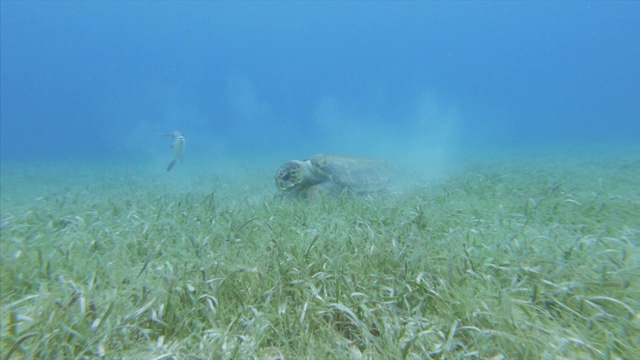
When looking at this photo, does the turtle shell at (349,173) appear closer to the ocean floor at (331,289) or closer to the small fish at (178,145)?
the ocean floor at (331,289)

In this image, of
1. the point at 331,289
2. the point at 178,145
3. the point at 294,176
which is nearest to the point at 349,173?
the point at 294,176

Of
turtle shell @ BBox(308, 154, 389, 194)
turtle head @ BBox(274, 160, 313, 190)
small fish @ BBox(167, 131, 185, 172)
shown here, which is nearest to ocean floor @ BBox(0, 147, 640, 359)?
turtle head @ BBox(274, 160, 313, 190)

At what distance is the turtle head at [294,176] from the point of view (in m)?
5.45

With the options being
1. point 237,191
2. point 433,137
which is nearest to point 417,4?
point 433,137

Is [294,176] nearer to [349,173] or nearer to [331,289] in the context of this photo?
[349,173]

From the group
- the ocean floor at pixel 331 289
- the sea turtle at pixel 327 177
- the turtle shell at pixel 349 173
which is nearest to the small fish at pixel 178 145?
the sea turtle at pixel 327 177

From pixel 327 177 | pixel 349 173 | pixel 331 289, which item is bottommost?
pixel 331 289

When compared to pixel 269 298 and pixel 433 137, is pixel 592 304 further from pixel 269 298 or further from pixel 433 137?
pixel 433 137

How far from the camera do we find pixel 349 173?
573 cm

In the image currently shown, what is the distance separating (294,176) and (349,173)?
37.0 inches

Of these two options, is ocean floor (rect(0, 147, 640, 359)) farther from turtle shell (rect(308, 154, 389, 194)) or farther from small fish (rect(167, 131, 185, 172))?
small fish (rect(167, 131, 185, 172))

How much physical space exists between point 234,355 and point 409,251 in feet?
4.87

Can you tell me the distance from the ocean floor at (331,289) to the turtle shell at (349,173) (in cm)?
211

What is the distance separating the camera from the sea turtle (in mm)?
5461
